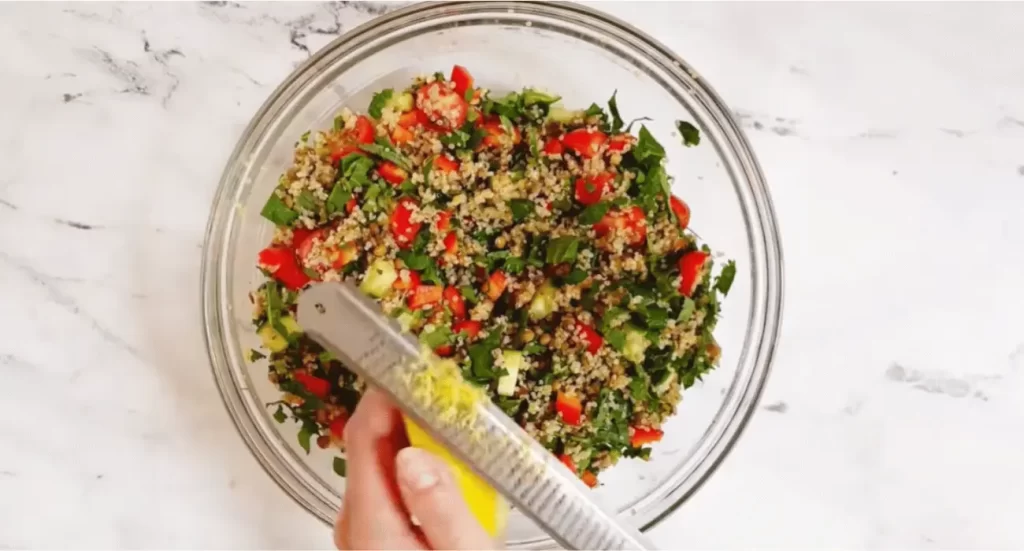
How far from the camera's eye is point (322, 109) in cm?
120

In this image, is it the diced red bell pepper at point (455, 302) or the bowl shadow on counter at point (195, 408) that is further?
the bowl shadow on counter at point (195, 408)

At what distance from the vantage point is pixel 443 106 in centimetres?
103

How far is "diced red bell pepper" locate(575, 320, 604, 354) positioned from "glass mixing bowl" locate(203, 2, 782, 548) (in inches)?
11.2

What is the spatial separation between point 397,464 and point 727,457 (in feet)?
A: 1.79

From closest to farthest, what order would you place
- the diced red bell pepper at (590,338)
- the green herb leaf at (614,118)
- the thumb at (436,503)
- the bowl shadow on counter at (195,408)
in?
1. the thumb at (436,503)
2. the diced red bell pepper at (590,338)
3. the green herb leaf at (614,118)
4. the bowl shadow on counter at (195,408)

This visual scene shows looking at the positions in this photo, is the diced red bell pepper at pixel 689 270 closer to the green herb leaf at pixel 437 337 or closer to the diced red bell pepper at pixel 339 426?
the green herb leaf at pixel 437 337

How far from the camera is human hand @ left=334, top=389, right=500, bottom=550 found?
3.02 feet

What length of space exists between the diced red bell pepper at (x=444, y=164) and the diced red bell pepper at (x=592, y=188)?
0.16 meters

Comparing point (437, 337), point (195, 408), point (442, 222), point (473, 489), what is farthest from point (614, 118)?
point (195, 408)

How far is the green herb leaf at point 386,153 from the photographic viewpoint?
102cm

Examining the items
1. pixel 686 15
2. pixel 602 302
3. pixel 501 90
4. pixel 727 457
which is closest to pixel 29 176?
pixel 501 90

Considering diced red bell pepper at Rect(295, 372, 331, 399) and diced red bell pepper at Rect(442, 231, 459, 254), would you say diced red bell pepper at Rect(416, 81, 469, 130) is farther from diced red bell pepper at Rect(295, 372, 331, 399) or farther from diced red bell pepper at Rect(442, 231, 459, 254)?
diced red bell pepper at Rect(295, 372, 331, 399)

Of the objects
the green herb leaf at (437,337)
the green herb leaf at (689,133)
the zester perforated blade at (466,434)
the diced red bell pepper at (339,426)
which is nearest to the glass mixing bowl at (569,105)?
the green herb leaf at (689,133)

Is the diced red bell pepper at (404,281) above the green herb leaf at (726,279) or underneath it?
underneath
